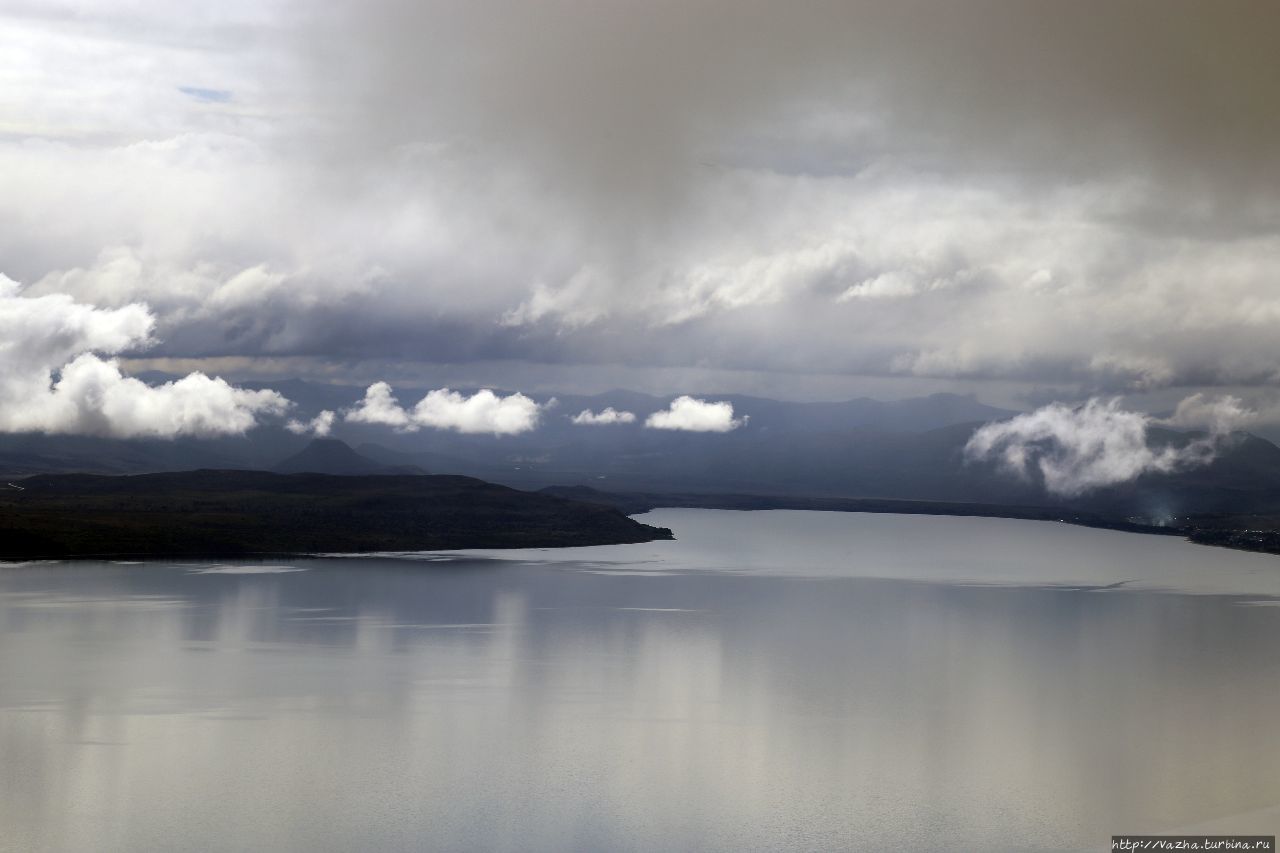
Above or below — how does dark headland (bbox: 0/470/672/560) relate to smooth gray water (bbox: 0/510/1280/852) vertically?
above

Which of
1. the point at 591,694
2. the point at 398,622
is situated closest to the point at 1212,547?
the point at 398,622

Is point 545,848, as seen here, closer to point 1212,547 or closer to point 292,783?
point 292,783

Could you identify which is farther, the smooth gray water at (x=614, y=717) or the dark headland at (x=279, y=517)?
the dark headland at (x=279, y=517)

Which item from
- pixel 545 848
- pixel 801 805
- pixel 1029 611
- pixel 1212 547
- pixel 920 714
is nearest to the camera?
pixel 545 848

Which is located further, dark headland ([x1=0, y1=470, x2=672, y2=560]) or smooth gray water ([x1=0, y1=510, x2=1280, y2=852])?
dark headland ([x1=0, y1=470, x2=672, y2=560])
